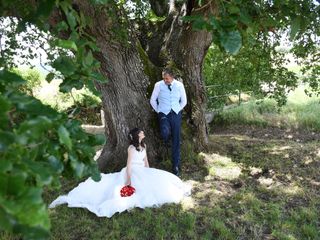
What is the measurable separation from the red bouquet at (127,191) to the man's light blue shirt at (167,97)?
50.9 inches

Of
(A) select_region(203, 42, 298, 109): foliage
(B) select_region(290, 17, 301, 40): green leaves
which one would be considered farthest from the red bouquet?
(B) select_region(290, 17, 301, 40): green leaves

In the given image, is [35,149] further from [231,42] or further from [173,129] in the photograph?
[173,129]

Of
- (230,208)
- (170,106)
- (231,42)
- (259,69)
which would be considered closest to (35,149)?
(231,42)

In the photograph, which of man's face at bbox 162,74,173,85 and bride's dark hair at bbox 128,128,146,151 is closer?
bride's dark hair at bbox 128,128,146,151

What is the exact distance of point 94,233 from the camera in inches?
192

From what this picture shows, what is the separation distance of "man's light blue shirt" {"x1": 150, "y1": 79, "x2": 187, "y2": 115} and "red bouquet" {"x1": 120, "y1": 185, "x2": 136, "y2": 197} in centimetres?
129

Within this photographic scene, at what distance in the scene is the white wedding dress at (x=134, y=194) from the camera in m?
5.52

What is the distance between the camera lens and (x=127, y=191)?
225 inches

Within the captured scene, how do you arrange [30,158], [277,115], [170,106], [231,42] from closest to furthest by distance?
[30,158] → [231,42] → [170,106] → [277,115]

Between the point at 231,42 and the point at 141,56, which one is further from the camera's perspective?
the point at 141,56

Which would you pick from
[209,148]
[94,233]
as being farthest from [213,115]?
[94,233]

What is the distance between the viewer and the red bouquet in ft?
18.6

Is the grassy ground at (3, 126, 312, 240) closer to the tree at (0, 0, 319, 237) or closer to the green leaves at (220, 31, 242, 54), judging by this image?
the tree at (0, 0, 319, 237)

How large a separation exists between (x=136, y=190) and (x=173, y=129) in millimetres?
1203
